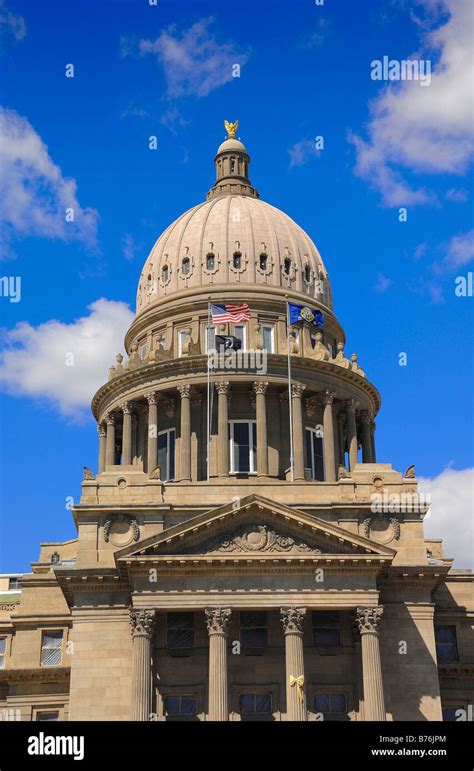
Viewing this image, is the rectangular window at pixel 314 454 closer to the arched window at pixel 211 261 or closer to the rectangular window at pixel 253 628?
the arched window at pixel 211 261

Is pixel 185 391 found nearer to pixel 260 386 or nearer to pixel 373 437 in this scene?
pixel 260 386

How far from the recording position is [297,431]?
73375 mm

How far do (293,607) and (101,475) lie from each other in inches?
472

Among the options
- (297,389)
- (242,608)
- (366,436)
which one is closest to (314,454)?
Result: (297,389)

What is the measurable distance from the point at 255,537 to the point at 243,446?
20.1 meters

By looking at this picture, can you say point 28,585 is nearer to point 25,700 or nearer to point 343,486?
point 25,700

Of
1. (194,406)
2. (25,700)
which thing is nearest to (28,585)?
(25,700)

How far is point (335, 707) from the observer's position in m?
55.1

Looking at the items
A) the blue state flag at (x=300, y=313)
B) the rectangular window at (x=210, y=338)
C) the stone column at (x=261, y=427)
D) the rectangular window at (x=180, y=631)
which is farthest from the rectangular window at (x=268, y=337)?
the rectangular window at (x=180, y=631)

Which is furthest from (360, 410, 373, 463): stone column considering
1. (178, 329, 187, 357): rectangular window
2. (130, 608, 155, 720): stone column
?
(130, 608, 155, 720): stone column

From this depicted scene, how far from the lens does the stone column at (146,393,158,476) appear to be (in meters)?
74.4

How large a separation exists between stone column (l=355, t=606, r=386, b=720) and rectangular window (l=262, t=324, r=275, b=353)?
27.9 meters

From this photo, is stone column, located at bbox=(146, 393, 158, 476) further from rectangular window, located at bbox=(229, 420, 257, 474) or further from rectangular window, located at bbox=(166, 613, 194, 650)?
rectangular window, located at bbox=(166, 613, 194, 650)

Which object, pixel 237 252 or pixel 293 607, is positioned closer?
pixel 293 607
